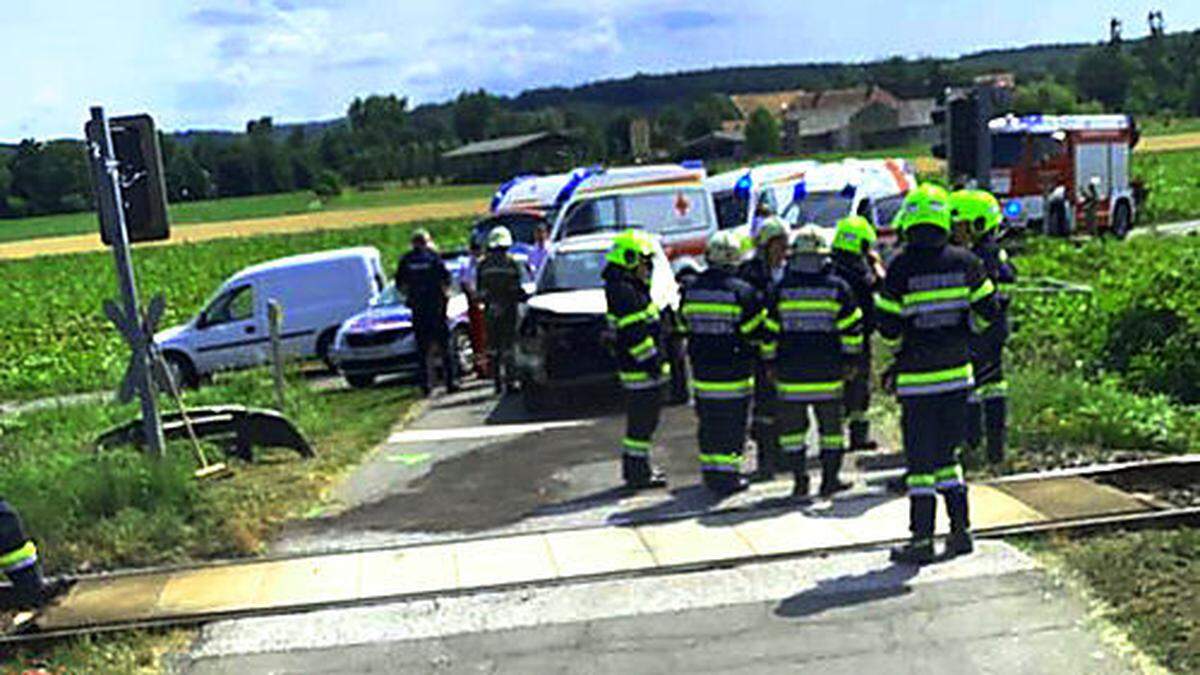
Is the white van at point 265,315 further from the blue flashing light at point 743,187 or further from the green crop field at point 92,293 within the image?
the blue flashing light at point 743,187

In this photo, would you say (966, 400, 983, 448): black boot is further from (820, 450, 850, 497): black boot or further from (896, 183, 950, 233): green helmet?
(896, 183, 950, 233): green helmet

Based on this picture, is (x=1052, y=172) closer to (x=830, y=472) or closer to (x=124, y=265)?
(x=830, y=472)

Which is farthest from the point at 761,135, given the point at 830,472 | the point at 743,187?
the point at 830,472

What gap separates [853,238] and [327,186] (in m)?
95.1

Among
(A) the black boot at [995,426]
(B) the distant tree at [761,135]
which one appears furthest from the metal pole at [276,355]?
(B) the distant tree at [761,135]

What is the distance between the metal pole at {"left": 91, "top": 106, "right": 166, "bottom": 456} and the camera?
941 cm

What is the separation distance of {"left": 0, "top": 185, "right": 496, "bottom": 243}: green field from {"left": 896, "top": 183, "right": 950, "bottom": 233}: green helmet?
75.5 m

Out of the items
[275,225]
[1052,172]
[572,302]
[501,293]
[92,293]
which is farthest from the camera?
[275,225]

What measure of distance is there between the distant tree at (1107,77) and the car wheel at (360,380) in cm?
11031

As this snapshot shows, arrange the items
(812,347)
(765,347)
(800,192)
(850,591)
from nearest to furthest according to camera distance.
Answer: (850,591) < (812,347) < (765,347) < (800,192)

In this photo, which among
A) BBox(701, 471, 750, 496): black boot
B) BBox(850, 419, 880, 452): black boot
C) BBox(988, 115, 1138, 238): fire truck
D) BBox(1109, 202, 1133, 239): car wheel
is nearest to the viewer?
BBox(701, 471, 750, 496): black boot

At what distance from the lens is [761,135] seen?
114m

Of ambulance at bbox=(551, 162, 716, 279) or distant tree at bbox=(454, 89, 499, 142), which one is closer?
ambulance at bbox=(551, 162, 716, 279)

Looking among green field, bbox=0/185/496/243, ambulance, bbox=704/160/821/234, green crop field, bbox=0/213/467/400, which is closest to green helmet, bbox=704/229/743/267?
ambulance, bbox=704/160/821/234
